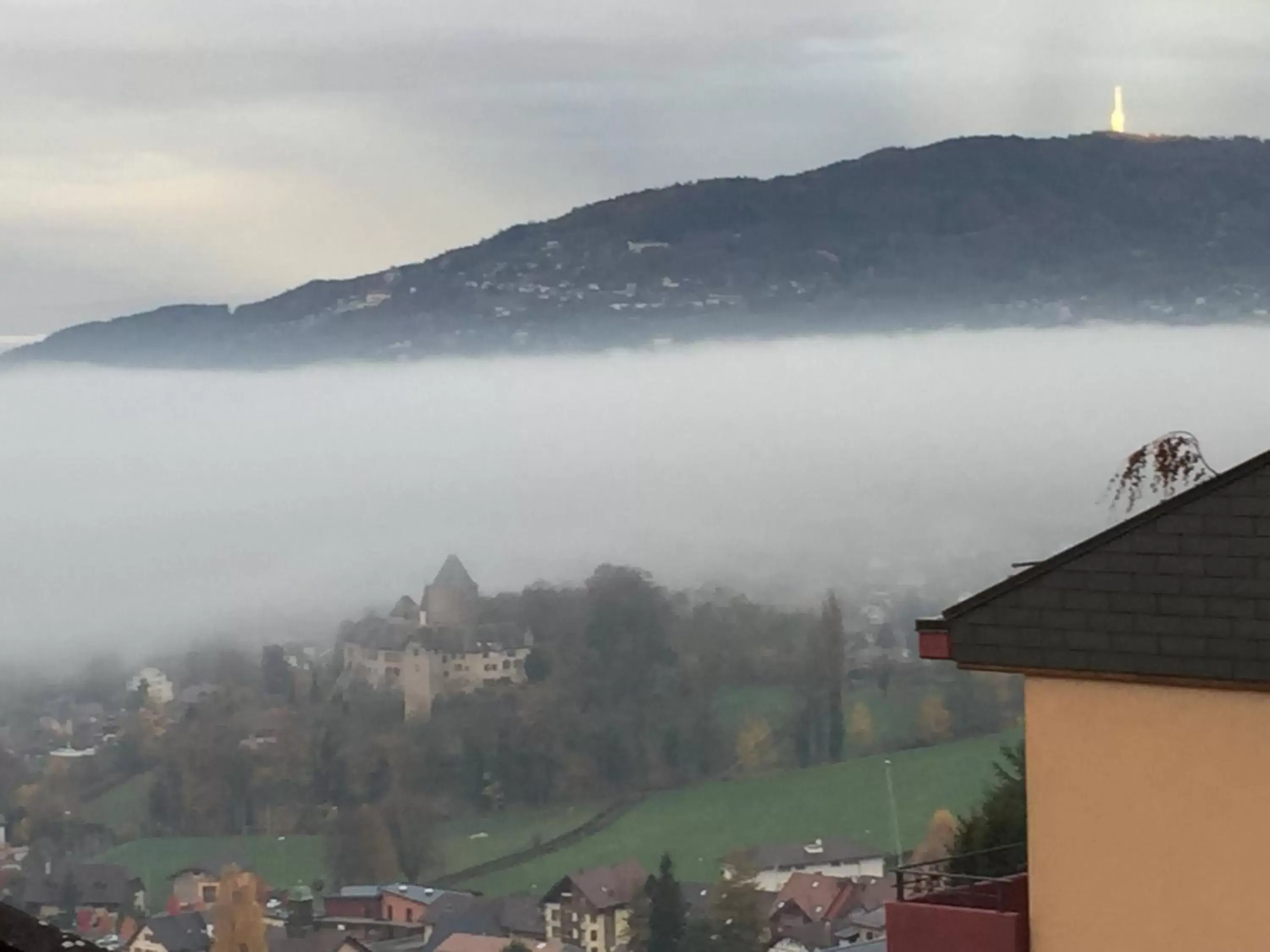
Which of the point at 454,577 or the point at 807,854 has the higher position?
the point at 454,577

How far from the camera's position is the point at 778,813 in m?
38.0

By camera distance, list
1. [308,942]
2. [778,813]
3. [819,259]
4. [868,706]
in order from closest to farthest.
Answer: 1. [308,942]
2. [778,813]
3. [868,706]
4. [819,259]

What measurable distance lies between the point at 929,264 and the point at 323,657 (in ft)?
57.3

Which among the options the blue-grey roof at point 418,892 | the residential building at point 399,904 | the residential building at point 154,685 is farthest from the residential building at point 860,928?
the residential building at point 154,685

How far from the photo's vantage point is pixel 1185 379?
55.6m

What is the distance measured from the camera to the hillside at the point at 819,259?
1932 inches

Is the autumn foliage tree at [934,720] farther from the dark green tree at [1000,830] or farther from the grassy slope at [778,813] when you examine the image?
the dark green tree at [1000,830]

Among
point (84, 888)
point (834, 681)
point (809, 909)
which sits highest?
point (834, 681)

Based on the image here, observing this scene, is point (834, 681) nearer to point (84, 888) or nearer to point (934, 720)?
point (934, 720)

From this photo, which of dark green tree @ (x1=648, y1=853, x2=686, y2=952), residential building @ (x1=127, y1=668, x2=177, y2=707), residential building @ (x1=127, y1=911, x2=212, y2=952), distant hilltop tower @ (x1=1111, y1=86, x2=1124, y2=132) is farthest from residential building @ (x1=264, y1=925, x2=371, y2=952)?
distant hilltop tower @ (x1=1111, y1=86, x2=1124, y2=132)

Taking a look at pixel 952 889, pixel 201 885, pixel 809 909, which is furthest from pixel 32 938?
pixel 201 885

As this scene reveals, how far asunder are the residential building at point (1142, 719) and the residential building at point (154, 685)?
41.5 metres

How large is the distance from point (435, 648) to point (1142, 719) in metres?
42.8

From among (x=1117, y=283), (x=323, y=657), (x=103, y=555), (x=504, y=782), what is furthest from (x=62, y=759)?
(x=1117, y=283)
